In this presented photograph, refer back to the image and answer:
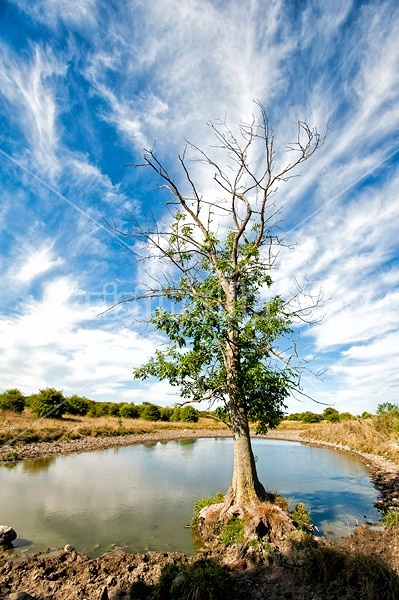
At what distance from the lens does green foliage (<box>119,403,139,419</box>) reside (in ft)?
169

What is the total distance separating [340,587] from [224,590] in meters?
1.74

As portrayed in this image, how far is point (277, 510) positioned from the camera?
818 cm

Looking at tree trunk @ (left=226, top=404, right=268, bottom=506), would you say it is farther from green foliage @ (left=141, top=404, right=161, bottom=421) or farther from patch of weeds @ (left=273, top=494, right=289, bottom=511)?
green foliage @ (left=141, top=404, right=161, bottom=421)

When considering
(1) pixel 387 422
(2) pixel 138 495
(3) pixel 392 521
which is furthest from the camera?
(1) pixel 387 422

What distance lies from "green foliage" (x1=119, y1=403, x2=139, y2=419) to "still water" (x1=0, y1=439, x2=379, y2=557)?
98.3ft

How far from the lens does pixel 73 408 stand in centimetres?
4606

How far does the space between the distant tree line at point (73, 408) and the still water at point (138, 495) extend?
992cm

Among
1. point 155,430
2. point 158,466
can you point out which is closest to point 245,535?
point 158,466

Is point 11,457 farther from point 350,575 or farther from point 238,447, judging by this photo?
point 350,575

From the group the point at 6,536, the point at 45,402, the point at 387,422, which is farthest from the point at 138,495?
the point at 45,402

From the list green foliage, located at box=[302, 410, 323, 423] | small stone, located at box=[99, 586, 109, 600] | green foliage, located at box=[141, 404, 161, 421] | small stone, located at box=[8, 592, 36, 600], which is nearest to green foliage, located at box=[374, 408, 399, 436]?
small stone, located at box=[99, 586, 109, 600]

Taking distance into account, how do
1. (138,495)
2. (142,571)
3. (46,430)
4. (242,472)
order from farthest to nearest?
(46,430) < (138,495) < (242,472) < (142,571)

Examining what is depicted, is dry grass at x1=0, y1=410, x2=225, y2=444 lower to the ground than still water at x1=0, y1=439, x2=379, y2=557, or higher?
higher

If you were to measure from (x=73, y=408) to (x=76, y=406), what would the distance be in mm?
479
